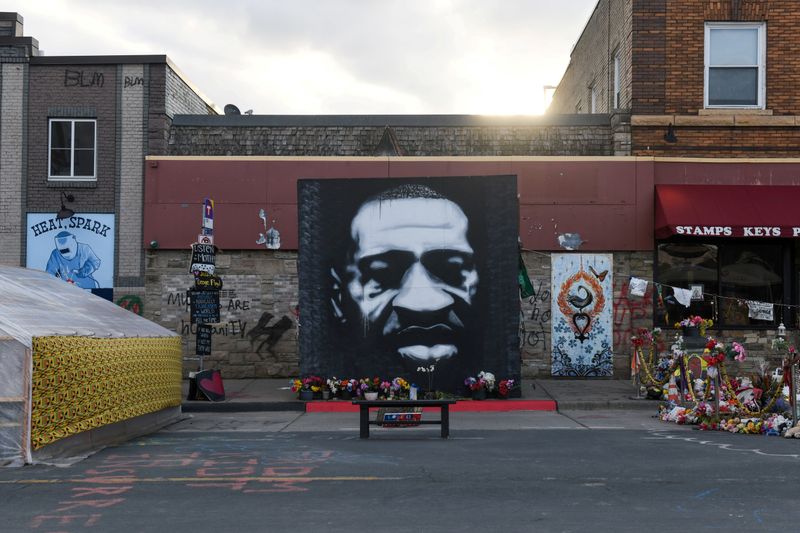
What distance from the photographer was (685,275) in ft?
65.5

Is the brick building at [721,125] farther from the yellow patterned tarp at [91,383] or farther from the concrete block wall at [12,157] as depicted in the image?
the concrete block wall at [12,157]

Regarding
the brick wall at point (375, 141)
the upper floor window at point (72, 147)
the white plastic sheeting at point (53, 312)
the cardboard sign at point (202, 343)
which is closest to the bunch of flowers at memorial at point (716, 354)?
the brick wall at point (375, 141)

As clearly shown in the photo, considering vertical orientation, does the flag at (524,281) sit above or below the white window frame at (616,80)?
below

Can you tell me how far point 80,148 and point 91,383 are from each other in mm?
10797

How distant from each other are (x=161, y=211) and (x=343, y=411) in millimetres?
6885

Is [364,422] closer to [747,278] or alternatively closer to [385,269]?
[385,269]

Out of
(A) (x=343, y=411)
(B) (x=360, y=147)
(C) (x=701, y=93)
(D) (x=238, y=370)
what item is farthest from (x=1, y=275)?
(C) (x=701, y=93)

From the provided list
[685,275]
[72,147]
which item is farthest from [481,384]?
[72,147]

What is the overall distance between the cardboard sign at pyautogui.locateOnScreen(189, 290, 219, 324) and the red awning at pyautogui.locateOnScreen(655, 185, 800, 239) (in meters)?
9.30

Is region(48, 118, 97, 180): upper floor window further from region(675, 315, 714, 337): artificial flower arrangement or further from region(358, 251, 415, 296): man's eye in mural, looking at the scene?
region(675, 315, 714, 337): artificial flower arrangement

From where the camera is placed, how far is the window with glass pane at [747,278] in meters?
19.9

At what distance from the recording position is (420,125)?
2066 cm

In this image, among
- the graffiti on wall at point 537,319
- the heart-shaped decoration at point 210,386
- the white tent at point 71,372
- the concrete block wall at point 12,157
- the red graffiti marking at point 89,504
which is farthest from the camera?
the concrete block wall at point 12,157

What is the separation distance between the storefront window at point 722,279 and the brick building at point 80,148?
11571 millimetres
